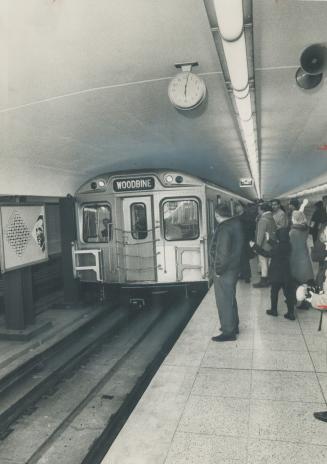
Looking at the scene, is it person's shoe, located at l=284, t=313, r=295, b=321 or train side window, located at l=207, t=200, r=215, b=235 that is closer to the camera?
person's shoe, located at l=284, t=313, r=295, b=321

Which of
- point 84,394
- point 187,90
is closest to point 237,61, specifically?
point 187,90

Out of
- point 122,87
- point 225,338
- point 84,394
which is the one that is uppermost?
point 122,87

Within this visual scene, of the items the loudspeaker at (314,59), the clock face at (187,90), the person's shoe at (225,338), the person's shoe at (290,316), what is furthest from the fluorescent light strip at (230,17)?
the person's shoe at (290,316)

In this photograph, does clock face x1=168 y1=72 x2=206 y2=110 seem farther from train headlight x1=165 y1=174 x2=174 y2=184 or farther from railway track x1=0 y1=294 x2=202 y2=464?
railway track x1=0 y1=294 x2=202 y2=464

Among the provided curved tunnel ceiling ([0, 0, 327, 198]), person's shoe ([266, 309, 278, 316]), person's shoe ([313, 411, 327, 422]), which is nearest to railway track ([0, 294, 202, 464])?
person's shoe ([266, 309, 278, 316])

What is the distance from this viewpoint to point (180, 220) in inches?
373

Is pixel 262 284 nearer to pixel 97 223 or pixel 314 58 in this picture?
pixel 97 223

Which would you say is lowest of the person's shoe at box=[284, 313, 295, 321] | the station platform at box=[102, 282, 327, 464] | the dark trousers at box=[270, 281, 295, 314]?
the station platform at box=[102, 282, 327, 464]

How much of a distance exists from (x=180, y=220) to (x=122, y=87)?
4.08m

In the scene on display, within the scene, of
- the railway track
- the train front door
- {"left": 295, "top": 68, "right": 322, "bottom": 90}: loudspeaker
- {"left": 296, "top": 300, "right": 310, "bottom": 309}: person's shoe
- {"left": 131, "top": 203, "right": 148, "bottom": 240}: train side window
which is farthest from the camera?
{"left": 131, "top": 203, "right": 148, "bottom": 240}: train side window

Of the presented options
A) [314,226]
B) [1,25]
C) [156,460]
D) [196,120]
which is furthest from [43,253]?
[314,226]

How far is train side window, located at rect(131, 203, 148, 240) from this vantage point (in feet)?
31.6

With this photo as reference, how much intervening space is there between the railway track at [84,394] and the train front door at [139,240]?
1.18 m

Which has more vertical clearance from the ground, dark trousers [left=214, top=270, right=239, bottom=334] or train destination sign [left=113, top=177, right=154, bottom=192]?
train destination sign [left=113, top=177, right=154, bottom=192]
